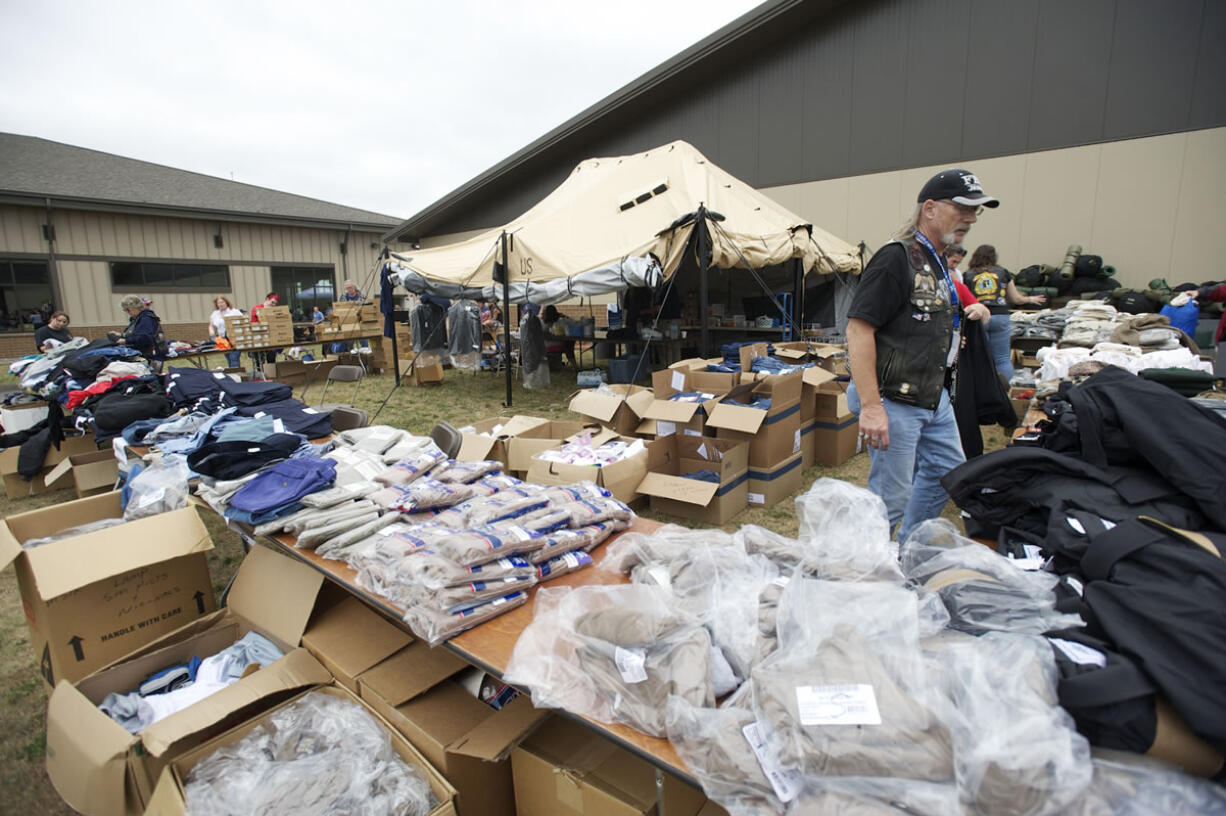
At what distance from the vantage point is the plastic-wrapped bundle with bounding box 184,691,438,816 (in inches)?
58.7

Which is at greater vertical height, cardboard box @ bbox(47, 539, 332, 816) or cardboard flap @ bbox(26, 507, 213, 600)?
cardboard flap @ bbox(26, 507, 213, 600)

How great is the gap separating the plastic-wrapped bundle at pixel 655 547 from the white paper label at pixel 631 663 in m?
0.50

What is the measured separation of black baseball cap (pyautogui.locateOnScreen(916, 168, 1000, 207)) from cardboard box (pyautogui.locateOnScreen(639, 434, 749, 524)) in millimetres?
2064

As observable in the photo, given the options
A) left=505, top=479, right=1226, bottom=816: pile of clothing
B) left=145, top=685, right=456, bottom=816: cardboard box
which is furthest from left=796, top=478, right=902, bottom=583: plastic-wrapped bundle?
left=145, top=685, right=456, bottom=816: cardboard box

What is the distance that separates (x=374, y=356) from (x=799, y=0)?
1032cm

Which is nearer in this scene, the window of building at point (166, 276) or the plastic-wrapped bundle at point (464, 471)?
the plastic-wrapped bundle at point (464, 471)

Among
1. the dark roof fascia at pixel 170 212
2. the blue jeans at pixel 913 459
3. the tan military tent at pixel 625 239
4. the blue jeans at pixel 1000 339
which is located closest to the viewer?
the blue jeans at pixel 913 459

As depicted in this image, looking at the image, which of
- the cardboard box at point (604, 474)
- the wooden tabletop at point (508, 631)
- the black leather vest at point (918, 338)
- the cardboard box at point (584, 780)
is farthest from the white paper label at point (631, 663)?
the cardboard box at point (604, 474)

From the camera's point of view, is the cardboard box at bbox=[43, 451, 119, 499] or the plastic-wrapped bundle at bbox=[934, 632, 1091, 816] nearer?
the plastic-wrapped bundle at bbox=[934, 632, 1091, 816]

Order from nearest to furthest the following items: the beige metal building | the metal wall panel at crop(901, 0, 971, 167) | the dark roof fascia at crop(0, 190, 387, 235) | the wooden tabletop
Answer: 1. the wooden tabletop
2. the metal wall panel at crop(901, 0, 971, 167)
3. the dark roof fascia at crop(0, 190, 387, 235)
4. the beige metal building

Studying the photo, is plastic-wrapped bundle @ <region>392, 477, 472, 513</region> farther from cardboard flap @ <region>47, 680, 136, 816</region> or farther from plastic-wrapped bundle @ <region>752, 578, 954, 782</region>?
plastic-wrapped bundle @ <region>752, 578, 954, 782</region>

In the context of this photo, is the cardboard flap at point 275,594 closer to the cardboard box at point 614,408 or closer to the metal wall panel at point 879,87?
the cardboard box at point 614,408

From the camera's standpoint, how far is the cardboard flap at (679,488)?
3695mm

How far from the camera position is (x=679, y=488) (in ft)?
12.6
